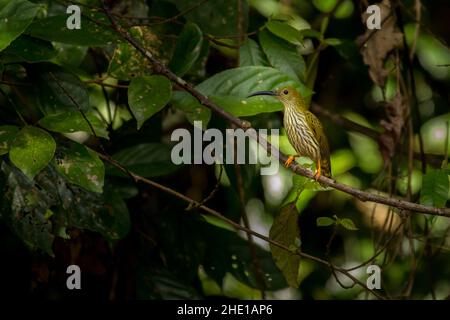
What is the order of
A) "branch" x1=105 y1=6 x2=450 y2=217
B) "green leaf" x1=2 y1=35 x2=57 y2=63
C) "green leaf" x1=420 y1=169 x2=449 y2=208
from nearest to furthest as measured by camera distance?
"branch" x1=105 y1=6 x2=450 y2=217, "green leaf" x1=420 y1=169 x2=449 y2=208, "green leaf" x1=2 y1=35 x2=57 y2=63

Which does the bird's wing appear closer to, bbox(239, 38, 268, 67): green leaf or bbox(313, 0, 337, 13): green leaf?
bbox(239, 38, 268, 67): green leaf

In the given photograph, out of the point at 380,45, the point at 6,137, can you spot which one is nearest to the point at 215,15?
the point at 380,45

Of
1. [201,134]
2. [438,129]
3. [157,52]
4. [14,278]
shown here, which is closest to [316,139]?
[201,134]

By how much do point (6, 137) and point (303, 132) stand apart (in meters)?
1.27

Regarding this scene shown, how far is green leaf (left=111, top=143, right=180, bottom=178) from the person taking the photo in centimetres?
343

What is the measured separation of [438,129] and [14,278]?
222 centimetres

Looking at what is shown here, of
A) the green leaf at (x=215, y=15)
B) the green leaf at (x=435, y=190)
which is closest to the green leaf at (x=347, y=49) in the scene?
the green leaf at (x=215, y=15)

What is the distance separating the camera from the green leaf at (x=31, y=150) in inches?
100.0

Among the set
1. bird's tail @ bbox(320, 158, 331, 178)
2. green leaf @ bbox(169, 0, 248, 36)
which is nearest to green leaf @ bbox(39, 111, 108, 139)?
green leaf @ bbox(169, 0, 248, 36)

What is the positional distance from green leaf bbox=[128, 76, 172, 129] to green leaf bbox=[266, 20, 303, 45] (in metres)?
0.61

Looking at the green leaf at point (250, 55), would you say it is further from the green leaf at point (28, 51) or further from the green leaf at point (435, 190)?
the green leaf at point (435, 190)

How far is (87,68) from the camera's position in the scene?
13.5 ft

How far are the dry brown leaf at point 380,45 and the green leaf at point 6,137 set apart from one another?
169cm
